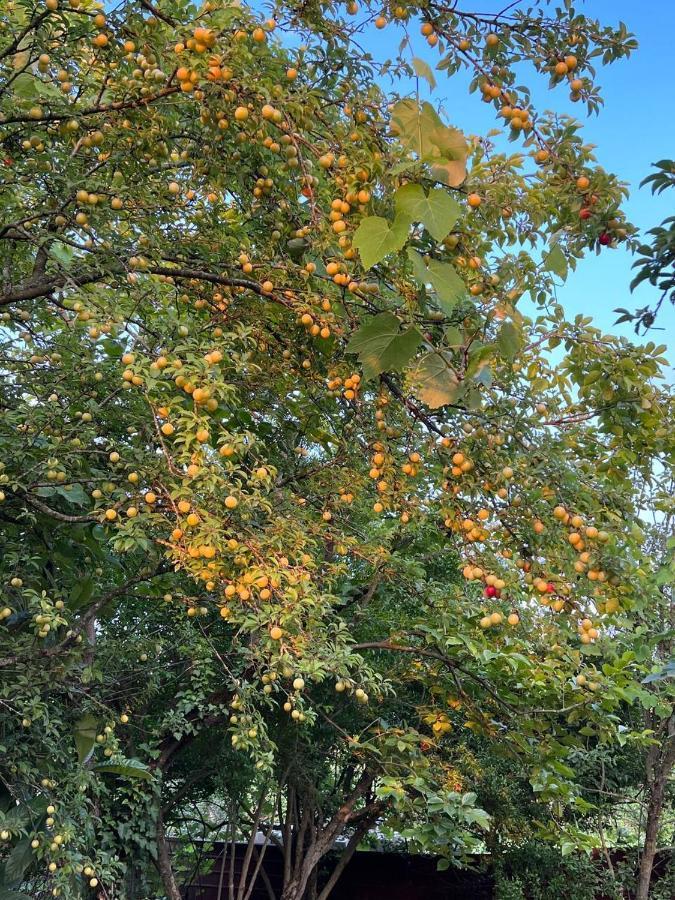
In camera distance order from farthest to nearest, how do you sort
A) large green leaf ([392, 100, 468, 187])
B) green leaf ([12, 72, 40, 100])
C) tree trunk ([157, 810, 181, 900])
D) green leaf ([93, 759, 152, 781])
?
tree trunk ([157, 810, 181, 900]) → green leaf ([93, 759, 152, 781]) → green leaf ([12, 72, 40, 100]) → large green leaf ([392, 100, 468, 187])

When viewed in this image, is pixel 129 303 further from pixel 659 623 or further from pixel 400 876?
pixel 400 876

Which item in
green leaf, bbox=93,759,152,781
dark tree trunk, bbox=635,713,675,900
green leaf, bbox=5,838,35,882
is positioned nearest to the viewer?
green leaf, bbox=5,838,35,882

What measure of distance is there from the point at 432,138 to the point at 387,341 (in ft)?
0.90

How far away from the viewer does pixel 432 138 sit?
3.35 feet

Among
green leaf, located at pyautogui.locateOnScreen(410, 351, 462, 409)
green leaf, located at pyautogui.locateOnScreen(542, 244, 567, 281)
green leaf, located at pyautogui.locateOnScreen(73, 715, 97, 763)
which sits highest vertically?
green leaf, located at pyautogui.locateOnScreen(542, 244, 567, 281)

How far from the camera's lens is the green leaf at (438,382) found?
4.14ft

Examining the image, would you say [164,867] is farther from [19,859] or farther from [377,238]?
[377,238]

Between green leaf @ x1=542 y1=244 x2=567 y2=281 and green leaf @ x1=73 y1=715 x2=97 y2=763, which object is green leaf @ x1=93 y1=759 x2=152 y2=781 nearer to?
green leaf @ x1=73 y1=715 x2=97 y2=763

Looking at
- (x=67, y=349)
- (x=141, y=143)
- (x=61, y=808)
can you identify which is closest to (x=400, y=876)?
(x=61, y=808)

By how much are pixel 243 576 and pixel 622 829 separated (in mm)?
5466

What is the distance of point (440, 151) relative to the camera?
104 centimetres

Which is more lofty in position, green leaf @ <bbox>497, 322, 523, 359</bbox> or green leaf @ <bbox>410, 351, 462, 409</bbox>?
green leaf @ <bbox>497, 322, 523, 359</bbox>

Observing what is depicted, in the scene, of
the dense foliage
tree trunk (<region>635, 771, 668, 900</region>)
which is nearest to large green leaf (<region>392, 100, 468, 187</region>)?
the dense foliage

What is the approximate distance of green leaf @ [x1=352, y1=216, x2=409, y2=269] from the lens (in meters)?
1.02
